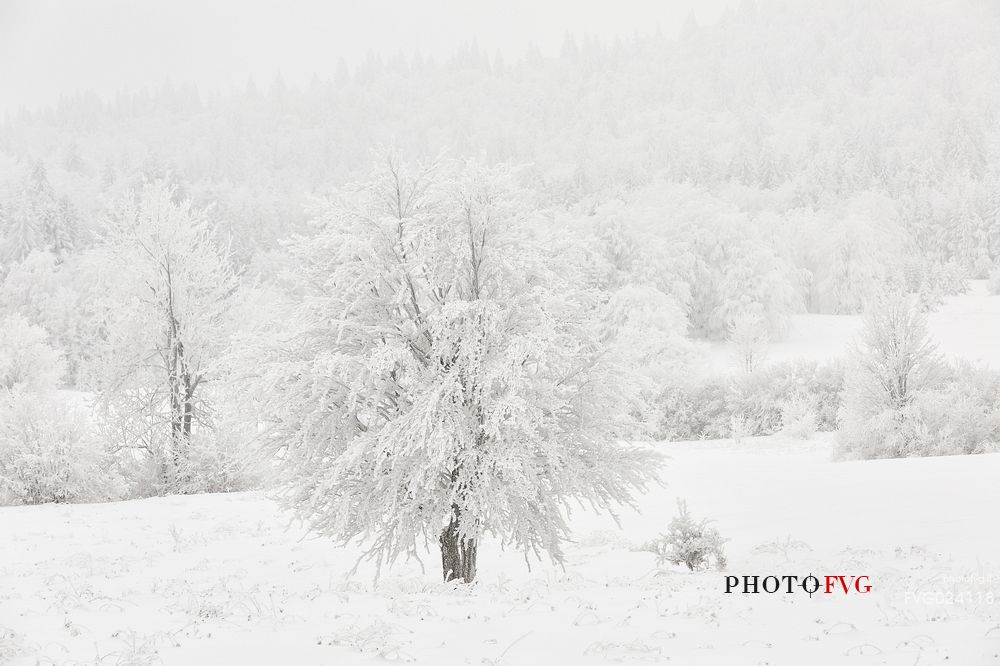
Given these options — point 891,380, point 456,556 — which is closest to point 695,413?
point 891,380

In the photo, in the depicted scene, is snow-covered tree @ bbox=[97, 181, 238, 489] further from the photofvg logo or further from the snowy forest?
the photofvg logo

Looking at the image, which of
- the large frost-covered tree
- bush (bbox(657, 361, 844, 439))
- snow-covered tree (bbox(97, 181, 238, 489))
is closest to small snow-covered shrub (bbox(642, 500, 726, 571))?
the large frost-covered tree

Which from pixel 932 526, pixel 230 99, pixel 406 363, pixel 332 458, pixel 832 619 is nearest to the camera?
pixel 832 619

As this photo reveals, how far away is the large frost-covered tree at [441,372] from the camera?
30.3 feet

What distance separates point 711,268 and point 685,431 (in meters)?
23.4

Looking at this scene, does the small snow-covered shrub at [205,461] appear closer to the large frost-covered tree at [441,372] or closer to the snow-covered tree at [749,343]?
the large frost-covered tree at [441,372]

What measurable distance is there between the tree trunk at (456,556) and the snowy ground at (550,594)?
44cm

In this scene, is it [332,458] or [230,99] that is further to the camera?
[230,99]

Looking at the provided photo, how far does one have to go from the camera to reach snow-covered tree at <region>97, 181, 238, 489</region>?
2091 cm

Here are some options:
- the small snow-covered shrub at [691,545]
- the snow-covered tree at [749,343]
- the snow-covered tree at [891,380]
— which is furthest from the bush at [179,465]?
the snow-covered tree at [749,343]

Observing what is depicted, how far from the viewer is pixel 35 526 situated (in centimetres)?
1556

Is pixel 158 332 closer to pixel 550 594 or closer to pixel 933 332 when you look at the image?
pixel 550 594

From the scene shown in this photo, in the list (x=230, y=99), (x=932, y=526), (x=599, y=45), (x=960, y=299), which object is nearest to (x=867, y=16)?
(x=599, y=45)

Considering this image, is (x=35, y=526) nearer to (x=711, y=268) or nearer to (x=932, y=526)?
(x=932, y=526)
